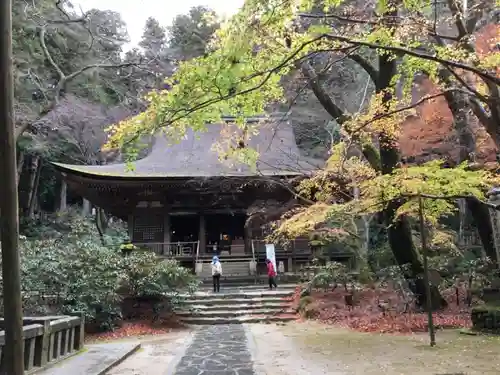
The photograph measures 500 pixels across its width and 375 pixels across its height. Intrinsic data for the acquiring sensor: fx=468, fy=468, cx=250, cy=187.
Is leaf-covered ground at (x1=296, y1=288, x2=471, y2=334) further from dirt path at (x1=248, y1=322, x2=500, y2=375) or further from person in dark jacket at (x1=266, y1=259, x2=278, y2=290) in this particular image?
person in dark jacket at (x1=266, y1=259, x2=278, y2=290)

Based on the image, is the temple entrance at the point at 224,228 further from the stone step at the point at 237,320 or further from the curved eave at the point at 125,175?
the stone step at the point at 237,320

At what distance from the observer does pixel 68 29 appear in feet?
70.6

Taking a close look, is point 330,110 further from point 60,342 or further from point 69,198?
point 69,198

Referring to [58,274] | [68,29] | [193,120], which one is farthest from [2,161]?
[68,29]

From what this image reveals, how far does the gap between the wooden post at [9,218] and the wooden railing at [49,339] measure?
9.57 feet

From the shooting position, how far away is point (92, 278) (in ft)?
35.9

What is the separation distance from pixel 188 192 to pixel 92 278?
1057 centimetres

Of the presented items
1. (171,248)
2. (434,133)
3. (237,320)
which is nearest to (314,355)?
(237,320)

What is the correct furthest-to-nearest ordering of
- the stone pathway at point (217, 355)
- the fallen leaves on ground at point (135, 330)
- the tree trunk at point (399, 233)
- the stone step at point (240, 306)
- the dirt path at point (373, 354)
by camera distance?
1. the stone step at point (240, 306)
2. the tree trunk at point (399, 233)
3. the fallen leaves on ground at point (135, 330)
4. the stone pathway at point (217, 355)
5. the dirt path at point (373, 354)

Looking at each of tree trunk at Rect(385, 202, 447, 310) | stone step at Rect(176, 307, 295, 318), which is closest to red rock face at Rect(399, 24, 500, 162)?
tree trunk at Rect(385, 202, 447, 310)

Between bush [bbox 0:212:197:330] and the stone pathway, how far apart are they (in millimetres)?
1867

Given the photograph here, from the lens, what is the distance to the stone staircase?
519 inches

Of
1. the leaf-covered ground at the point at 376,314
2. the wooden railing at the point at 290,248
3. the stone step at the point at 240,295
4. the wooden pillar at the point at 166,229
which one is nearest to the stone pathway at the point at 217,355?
the leaf-covered ground at the point at 376,314

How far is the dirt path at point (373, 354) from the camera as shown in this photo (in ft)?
21.0
